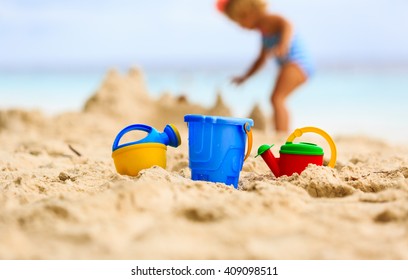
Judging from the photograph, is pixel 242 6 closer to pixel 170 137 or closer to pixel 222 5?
pixel 222 5

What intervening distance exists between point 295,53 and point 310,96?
3.97 m

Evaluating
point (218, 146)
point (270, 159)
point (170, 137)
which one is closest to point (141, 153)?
point (170, 137)

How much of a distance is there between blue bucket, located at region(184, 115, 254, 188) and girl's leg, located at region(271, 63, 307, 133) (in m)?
2.34

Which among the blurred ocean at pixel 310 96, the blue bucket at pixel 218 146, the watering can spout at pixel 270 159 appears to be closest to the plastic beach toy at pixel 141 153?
the blue bucket at pixel 218 146

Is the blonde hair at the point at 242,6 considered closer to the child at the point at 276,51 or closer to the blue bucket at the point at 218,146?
the child at the point at 276,51

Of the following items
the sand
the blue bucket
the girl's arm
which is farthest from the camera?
the girl's arm

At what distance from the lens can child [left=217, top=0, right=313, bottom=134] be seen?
3.93 meters

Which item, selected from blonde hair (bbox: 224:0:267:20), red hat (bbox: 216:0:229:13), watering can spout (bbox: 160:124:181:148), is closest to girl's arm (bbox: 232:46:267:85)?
blonde hair (bbox: 224:0:267:20)

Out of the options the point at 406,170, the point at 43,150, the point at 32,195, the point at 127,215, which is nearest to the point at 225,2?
the point at 43,150

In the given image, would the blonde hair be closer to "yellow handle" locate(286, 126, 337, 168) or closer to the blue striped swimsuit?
the blue striped swimsuit

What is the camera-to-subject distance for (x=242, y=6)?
3953 millimetres

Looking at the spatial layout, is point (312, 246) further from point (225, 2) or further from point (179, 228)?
point (225, 2)
